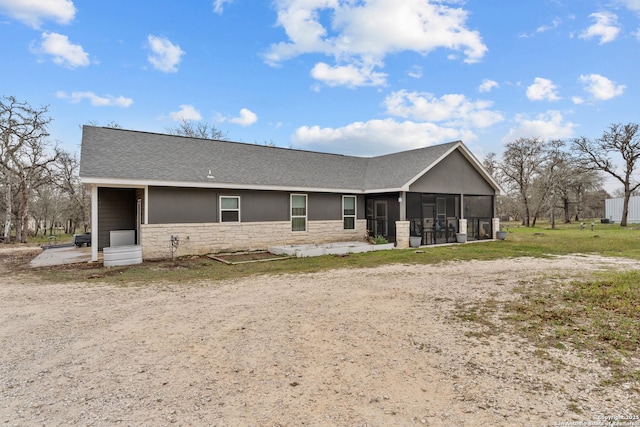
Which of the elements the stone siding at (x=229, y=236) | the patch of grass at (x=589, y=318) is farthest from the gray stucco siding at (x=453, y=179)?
the patch of grass at (x=589, y=318)

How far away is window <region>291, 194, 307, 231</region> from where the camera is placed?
589 inches

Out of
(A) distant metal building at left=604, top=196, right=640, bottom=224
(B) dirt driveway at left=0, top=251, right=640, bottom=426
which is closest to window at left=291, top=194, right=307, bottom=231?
(B) dirt driveway at left=0, top=251, right=640, bottom=426

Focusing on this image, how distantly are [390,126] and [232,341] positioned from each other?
2296 cm

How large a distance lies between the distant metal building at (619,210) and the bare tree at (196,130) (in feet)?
141

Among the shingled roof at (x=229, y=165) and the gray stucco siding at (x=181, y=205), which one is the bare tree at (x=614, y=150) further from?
the gray stucco siding at (x=181, y=205)

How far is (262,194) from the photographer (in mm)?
14031

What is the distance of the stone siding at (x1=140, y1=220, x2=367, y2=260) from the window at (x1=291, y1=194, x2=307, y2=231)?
0.77 feet

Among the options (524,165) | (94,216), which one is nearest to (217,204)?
(94,216)

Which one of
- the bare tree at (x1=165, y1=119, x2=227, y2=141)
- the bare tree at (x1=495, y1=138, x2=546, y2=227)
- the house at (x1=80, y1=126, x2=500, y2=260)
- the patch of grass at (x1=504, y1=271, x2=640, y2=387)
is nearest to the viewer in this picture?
the patch of grass at (x1=504, y1=271, x2=640, y2=387)

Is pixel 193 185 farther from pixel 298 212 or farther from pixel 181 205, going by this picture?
pixel 298 212

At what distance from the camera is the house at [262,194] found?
11.8 meters

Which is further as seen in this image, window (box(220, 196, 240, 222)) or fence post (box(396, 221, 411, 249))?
fence post (box(396, 221, 411, 249))

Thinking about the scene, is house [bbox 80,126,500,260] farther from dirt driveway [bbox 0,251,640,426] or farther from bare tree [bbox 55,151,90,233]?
bare tree [bbox 55,151,90,233]

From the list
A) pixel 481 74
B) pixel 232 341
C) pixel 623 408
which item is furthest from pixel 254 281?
pixel 481 74
